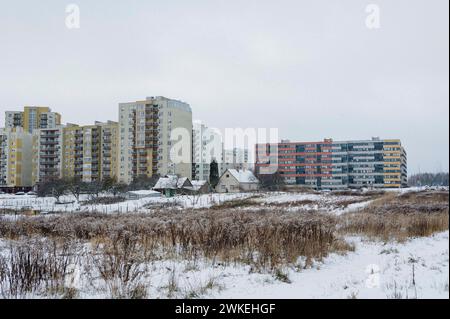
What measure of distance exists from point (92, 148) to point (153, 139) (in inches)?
523

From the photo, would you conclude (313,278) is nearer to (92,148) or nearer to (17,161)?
(17,161)

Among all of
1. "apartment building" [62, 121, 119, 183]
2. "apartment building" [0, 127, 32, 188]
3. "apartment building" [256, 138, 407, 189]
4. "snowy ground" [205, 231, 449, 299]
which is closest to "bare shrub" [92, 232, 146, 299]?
"snowy ground" [205, 231, 449, 299]

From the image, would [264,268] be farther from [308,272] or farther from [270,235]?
[270,235]

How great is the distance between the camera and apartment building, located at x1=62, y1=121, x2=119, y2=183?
7388 cm

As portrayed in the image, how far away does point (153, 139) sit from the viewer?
240ft

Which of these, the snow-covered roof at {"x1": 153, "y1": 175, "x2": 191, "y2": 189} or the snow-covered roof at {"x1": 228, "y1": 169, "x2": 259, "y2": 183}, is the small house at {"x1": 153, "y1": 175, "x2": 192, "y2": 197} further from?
the snow-covered roof at {"x1": 228, "y1": 169, "x2": 259, "y2": 183}

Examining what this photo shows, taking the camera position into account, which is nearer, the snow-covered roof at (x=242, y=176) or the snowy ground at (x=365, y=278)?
the snowy ground at (x=365, y=278)

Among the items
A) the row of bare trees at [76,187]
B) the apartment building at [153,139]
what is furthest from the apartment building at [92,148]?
the row of bare trees at [76,187]

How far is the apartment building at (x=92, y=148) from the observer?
7388cm

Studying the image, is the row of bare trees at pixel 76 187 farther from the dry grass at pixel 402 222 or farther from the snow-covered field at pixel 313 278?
the dry grass at pixel 402 222

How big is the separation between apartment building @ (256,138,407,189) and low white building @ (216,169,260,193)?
3239 centimetres

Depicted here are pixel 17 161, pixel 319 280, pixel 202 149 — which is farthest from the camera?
pixel 202 149

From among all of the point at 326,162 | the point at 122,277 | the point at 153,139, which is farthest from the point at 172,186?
the point at 326,162

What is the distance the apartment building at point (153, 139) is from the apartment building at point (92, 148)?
294 centimetres
